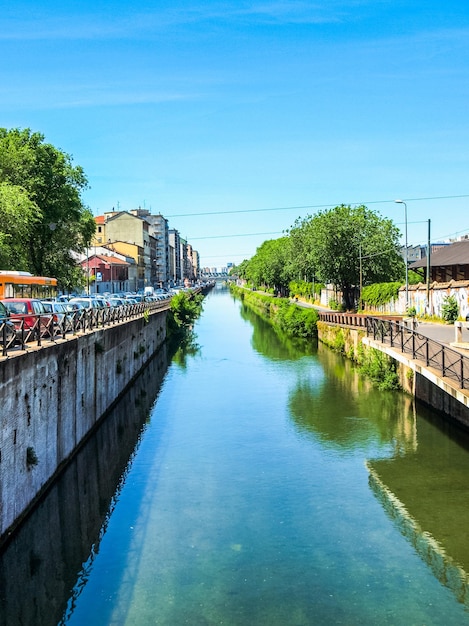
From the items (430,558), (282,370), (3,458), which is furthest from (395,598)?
(282,370)

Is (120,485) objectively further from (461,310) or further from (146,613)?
(461,310)

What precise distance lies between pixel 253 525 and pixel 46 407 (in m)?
6.39

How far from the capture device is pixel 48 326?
19.4 metres

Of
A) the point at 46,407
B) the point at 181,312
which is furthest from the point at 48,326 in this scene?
the point at 181,312

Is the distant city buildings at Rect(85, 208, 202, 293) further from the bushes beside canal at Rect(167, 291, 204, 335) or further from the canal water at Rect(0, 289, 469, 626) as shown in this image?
the canal water at Rect(0, 289, 469, 626)

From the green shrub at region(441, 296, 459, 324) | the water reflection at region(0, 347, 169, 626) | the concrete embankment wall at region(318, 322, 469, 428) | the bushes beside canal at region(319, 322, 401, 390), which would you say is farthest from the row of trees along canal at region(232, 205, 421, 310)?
the water reflection at region(0, 347, 169, 626)

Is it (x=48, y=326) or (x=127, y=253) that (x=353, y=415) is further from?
(x=127, y=253)

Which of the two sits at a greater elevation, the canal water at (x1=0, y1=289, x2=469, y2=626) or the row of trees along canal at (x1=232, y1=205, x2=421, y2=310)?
the row of trees along canal at (x1=232, y1=205, x2=421, y2=310)

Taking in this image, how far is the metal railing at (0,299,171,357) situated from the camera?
1583 cm

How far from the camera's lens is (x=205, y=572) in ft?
44.9

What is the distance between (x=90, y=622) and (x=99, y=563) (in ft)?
7.99

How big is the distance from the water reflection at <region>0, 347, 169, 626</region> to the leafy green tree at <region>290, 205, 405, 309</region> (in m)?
43.5

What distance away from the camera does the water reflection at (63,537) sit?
42.0 feet

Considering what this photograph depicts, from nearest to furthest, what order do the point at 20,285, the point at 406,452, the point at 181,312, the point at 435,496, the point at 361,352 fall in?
1. the point at 435,496
2. the point at 406,452
3. the point at 20,285
4. the point at 361,352
5. the point at 181,312
